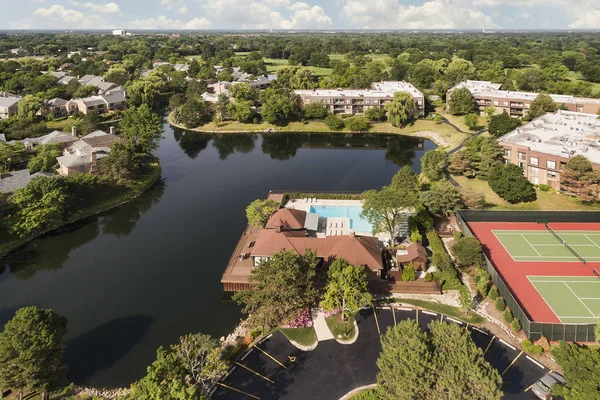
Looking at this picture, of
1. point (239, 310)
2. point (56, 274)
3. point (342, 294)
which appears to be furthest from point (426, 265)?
point (56, 274)

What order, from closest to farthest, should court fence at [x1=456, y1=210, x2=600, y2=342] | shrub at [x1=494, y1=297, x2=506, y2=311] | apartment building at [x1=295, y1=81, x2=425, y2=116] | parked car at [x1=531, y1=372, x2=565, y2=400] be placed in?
parked car at [x1=531, y1=372, x2=565, y2=400], court fence at [x1=456, y1=210, x2=600, y2=342], shrub at [x1=494, y1=297, x2=506, y2=311], apartment building at [x1=295, y1=81, x2=425, y2=116]

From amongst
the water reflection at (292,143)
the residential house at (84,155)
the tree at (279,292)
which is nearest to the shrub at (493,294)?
the tree at (279,292)

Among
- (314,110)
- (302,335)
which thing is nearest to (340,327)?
(302,335)

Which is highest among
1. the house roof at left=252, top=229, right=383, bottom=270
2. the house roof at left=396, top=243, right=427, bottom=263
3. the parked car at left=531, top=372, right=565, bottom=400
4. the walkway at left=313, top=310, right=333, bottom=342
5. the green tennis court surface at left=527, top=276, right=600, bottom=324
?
the house roof at left=252, top=229, right=383, bottom=270

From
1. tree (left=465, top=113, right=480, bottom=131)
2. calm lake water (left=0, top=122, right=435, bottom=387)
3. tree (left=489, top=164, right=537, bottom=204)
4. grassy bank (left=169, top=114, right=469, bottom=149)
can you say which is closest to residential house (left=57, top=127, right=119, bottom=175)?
calm lake water (left=0, top=122, right=435, bottom=387)

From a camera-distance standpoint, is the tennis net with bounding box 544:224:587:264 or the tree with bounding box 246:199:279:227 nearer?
the tennis net with bounding box 544:224:587:264

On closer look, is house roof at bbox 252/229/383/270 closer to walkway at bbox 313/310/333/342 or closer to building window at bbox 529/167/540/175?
walkway at bbox 313/310/333/342

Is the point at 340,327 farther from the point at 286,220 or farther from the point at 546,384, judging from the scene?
Answer: the point at 286,220

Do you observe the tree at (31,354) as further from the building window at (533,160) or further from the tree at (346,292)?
the building window at (533,160)

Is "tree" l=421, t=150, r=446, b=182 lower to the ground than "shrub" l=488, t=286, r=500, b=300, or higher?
higher
